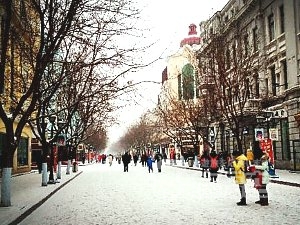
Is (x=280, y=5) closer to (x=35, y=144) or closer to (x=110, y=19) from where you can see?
(x=110, y=19)

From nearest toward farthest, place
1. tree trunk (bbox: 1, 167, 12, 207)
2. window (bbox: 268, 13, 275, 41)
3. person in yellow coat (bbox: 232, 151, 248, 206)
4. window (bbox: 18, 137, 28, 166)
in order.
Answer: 1. person in yellow coat (bbox: 232, 151, 248, 206)
2. tree trunk (bbox: 1, 167, 12, 207)
3. window (bbox: 268, 13, 275, 41)
4. window (bbox: 18, 137, 28, 166)

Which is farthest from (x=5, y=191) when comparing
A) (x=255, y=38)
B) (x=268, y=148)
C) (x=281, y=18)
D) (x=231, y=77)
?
(x=255, y=38)

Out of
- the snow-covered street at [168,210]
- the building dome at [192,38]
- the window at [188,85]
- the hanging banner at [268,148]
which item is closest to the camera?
the snow-covered street at [168,210]

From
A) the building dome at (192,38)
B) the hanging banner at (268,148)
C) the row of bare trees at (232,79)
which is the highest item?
the building dome at (192,38)

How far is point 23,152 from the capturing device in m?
38.3

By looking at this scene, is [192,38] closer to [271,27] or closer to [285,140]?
[271,27]

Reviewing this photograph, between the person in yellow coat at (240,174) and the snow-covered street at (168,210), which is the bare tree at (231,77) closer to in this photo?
the snow-covered street at (168,210)

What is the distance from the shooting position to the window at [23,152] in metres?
37.1

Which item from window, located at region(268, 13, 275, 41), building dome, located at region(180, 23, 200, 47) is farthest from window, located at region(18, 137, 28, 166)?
building dome, located at region(180, 23, 200, 47)

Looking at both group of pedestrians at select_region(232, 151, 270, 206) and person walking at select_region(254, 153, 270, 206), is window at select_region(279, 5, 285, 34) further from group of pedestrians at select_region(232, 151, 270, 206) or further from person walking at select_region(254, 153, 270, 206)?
person walking at select_region(254, 153, 270, 206)

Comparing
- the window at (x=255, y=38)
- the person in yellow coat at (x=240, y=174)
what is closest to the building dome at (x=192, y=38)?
the window at (x=255, y=38)

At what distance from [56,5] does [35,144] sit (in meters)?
36.9

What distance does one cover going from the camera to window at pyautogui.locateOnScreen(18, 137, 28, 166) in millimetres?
37081

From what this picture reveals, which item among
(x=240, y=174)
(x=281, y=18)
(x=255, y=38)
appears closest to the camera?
(x=240, y=174)
